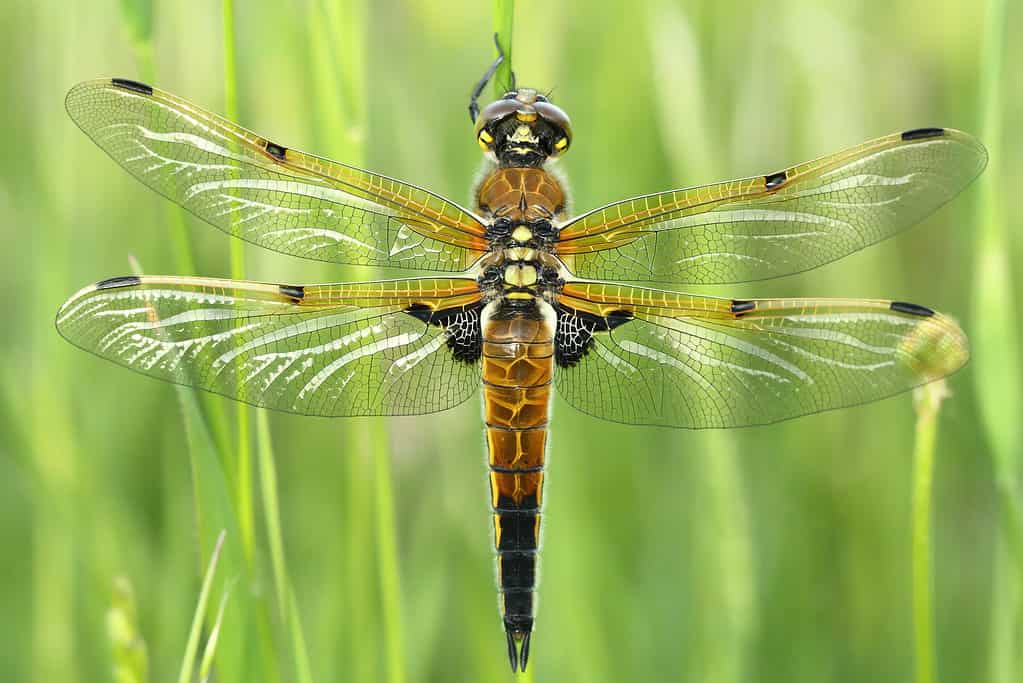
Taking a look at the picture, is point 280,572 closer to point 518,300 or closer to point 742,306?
point 518,300

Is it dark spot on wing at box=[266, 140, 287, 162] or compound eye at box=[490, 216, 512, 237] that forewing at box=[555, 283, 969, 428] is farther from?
dark spot on wing at box=[266, 140, 287, 162]

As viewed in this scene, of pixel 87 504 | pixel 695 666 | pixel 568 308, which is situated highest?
pixel 568 308

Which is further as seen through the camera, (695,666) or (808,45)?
(808,45)

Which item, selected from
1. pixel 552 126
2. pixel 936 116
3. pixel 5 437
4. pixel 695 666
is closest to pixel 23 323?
pixel 5 437

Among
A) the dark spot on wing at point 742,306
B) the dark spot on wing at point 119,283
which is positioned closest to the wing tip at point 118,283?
the dark spot on wing at point 119,283

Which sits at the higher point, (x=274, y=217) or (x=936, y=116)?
(x=936, y=116)

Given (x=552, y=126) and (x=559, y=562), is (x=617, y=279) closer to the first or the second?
(x=552, y=126)

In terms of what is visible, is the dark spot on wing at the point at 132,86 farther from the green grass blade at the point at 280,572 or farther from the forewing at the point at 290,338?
the green grass blade at the point at 280,572
